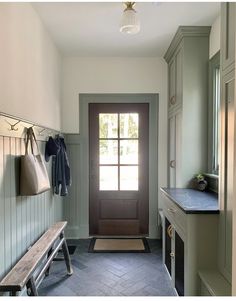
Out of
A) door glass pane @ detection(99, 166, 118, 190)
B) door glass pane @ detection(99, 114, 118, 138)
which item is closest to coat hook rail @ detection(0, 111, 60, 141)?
door glass pane @ detection(99, 114, 118, 138)

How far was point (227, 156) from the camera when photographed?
172 cm

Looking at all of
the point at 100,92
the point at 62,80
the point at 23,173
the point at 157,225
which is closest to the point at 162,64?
the point at 100,92

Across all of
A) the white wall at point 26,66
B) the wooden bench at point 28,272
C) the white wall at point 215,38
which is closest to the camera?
the wooden bench at point 28,272

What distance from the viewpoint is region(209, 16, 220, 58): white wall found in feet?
8.56

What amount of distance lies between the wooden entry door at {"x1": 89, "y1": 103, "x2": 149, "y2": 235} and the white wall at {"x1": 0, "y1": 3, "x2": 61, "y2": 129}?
812mm

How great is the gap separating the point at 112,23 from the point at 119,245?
9.17 feet

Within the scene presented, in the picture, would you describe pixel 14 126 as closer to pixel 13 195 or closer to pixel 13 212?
pixel 13 195

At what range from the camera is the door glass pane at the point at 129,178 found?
12.5ft

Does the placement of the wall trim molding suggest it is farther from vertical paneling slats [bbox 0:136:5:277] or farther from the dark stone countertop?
vertical paneling slats [bbox 0:136:5:277]

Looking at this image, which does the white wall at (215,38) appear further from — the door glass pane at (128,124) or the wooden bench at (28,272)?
the wooden bench at (28,272)

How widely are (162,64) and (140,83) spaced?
430 mm

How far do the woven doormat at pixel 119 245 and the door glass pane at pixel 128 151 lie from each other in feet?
3.75

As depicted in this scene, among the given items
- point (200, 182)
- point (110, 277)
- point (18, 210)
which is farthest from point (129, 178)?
point (18, 210)

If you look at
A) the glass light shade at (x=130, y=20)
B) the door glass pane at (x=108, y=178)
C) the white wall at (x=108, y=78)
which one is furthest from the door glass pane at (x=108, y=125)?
the glass light shade at (x=130, y=20)
